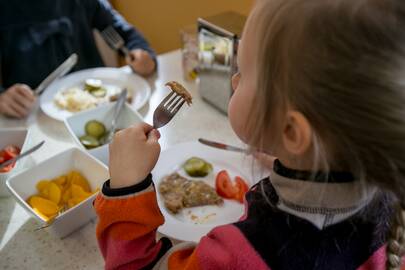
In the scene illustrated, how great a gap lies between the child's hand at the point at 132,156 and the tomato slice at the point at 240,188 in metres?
0.23

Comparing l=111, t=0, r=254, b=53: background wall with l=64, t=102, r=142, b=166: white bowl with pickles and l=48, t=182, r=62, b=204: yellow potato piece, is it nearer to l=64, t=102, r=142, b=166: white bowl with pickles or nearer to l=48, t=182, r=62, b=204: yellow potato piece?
l=64, t=102, r=142, b=166: white bowl with pickles

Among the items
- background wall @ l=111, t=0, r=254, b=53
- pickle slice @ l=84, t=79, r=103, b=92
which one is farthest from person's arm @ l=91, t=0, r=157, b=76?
background wall @ l=111, t=0, r=254, b=53

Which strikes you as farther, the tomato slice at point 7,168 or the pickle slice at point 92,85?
the pickle slice at point 92,85

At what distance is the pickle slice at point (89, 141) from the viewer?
87cm

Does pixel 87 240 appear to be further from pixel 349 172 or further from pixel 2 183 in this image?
pixel 349 172

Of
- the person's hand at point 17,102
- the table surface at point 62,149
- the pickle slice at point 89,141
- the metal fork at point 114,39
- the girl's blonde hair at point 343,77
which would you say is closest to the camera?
the girl's blonde hair at point 343,77

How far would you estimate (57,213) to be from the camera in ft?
2.23

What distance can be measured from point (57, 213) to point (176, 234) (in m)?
0.21

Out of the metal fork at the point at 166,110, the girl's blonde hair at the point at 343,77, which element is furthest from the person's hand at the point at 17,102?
the girl's blonde hair at the point at 343,77

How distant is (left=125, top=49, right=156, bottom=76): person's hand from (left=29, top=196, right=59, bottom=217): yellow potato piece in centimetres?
57

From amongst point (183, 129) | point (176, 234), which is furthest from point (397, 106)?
point (183, 129)

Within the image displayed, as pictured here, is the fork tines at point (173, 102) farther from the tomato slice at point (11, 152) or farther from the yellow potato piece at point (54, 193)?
the tomato slice at point (11, 152)

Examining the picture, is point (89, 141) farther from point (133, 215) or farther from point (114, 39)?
point (114, 39)

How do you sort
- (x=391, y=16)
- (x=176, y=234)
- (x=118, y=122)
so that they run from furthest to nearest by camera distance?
(x=118, y=122)
(x=176, y=234)
(x=391, y=16)
